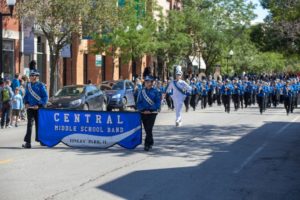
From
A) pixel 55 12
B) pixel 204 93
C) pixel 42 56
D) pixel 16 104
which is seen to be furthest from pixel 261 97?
pixel 42 56

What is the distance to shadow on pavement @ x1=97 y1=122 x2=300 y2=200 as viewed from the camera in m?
9.17

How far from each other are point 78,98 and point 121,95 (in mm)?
5923

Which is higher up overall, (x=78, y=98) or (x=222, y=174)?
(x=78, y=98)

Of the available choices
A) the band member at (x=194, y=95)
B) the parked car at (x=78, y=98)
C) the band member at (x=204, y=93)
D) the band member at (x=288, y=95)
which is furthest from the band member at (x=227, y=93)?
the parked car at (x=78, y=98)

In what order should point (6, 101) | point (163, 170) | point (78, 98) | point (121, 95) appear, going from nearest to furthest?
point (163, 170) < point (6, 101) < point (78, 98) < point (121, 95)

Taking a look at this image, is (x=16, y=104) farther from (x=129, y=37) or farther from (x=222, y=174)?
(x=129, y=37)

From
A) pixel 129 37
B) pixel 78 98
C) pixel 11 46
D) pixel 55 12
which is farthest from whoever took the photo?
pixel 129 37

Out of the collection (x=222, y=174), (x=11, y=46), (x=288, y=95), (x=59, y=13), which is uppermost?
(x=59, y=13)

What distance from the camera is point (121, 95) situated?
3003cm

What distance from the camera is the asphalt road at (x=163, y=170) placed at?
9.12 meters

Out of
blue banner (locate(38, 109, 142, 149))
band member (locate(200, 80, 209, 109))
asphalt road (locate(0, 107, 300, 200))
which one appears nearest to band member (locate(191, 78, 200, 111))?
band member (locate(200, 80, 209, 109))

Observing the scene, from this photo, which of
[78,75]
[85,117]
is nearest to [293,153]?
[85,117]

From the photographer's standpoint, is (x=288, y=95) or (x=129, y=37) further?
(x=129, y=37)

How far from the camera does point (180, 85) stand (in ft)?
70.7
